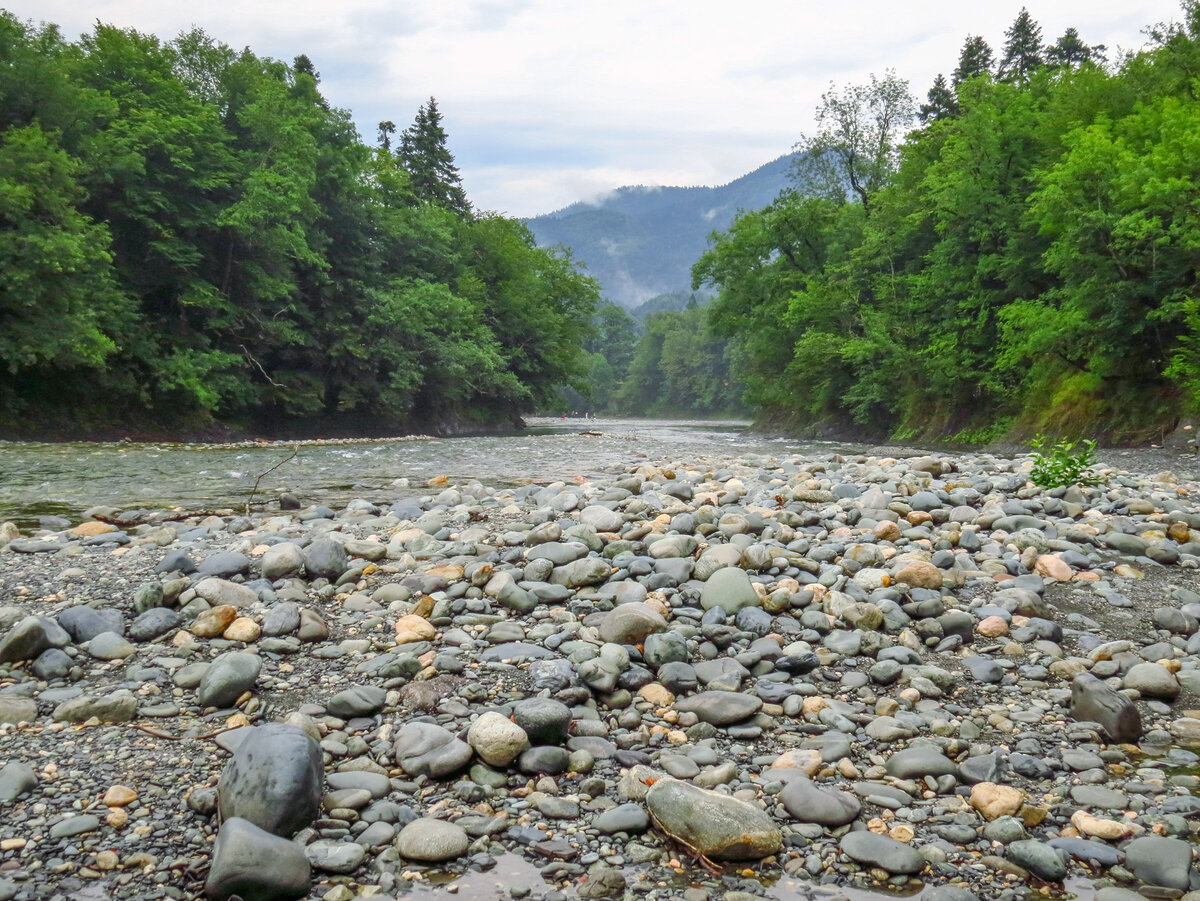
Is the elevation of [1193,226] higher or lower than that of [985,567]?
higher

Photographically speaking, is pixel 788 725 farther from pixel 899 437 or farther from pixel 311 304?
pixel 311 304

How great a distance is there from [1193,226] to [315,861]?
55.0 ft

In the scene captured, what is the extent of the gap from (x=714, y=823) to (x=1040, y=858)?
37.9 inches

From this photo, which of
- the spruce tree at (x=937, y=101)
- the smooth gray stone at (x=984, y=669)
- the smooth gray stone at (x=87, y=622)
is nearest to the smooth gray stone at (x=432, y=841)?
the smooth gray stone at (x=87, y=622)

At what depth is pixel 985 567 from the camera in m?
4.91

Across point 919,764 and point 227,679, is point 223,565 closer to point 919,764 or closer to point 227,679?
point 227,679

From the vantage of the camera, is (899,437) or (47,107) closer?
(47,107)

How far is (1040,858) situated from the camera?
2.24 m

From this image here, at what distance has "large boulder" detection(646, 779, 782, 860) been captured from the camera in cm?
233

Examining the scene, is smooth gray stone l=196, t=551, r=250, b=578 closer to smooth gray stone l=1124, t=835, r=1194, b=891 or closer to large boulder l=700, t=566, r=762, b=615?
large boulder l=700, t=566, r=762, b=615

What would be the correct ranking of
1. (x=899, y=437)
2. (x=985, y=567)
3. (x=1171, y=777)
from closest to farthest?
(x=1171, y=777), (x=985, y=567), (x=899, y=437)

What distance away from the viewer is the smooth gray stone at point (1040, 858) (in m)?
2.22

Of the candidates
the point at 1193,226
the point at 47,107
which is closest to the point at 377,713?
the point at 1193,226

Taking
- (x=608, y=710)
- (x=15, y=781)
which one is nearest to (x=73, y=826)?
(x=15, y=781)
